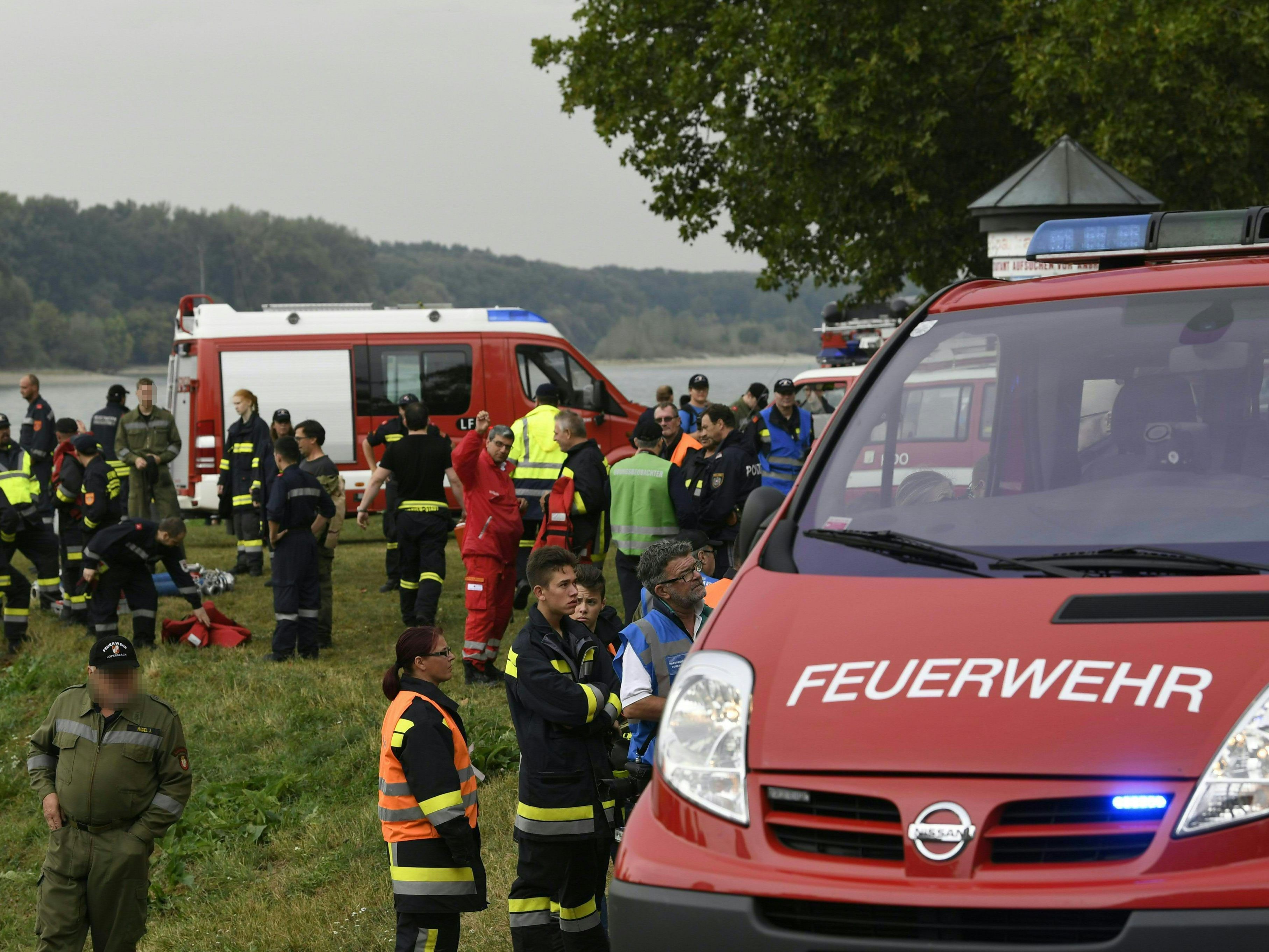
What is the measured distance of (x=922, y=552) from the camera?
3.23 m

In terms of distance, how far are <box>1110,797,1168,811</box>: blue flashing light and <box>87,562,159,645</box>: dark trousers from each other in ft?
33.4

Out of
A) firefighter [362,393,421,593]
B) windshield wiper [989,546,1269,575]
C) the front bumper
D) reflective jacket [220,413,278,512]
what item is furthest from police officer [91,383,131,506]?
windshield wiper [989,546,1269,575]

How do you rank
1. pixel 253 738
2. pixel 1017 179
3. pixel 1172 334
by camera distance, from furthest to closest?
pixel 1017 179 < pixel 253 738 < pixel 1172 334

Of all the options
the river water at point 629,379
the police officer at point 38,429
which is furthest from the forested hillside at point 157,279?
the police officer at point 38,429

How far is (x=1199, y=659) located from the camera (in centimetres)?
Answer: 269

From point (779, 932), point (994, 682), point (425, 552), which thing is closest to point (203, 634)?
point (425, 552)

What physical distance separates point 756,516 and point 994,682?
1061mm

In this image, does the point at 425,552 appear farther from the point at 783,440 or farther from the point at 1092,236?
the point at 1092,236

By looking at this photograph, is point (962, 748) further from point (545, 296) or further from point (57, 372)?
point (545, 296)

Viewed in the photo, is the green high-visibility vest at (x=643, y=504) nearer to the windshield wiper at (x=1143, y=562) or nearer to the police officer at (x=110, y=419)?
the windshield wiper at (x=1143, y=562)

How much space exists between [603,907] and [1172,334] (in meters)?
3.28

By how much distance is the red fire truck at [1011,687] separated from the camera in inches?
100

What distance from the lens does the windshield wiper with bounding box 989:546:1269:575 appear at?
2998 mm

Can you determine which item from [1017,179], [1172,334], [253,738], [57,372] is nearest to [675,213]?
[1017,179]
